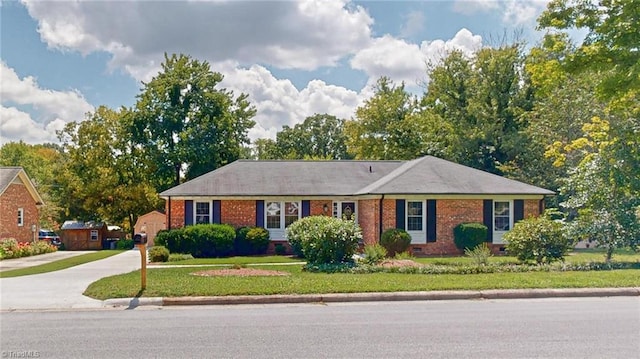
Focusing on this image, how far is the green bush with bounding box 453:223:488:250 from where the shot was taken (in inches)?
950

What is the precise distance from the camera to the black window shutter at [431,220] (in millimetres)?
24812

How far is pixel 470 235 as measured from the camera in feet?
79.3

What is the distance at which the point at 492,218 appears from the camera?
83.1ft

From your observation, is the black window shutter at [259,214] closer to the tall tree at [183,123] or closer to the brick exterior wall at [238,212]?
the brick exterior wall at [238,212]

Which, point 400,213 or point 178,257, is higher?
point 400,213

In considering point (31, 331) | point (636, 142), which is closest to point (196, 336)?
point (31, 331)

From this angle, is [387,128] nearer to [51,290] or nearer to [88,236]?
[88,236]

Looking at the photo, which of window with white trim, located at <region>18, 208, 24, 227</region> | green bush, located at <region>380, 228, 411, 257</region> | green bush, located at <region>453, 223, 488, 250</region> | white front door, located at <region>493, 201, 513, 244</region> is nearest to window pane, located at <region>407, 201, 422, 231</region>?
green bush, located at <region>380, 228, 411, 257</region>

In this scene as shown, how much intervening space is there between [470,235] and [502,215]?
237 cm

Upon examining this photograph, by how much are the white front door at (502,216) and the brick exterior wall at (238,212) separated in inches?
435

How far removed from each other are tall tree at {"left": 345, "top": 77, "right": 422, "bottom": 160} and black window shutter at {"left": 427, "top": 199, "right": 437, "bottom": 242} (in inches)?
946

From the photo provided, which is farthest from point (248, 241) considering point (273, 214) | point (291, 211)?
point (291, 211)

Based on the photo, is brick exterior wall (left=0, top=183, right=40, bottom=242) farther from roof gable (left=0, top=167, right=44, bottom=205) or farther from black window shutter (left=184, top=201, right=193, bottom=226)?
black window shutter (left=184, top=201, right=193, bottom=226)

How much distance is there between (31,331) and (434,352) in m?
6.26
